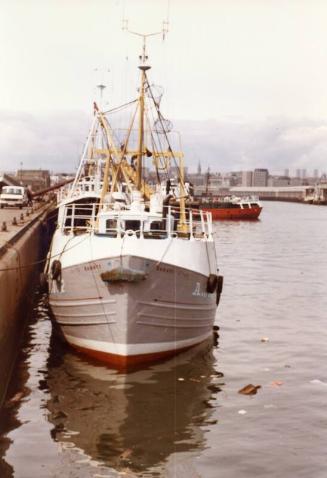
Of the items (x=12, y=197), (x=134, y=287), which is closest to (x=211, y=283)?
(x=134, y=287)

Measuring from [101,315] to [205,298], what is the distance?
3.47 meters

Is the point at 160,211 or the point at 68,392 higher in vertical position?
the point at 160,211

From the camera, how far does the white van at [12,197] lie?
47562 millimetres

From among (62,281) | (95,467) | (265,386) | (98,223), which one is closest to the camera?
(95,467)

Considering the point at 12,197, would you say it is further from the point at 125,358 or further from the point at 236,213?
the point at 236,213

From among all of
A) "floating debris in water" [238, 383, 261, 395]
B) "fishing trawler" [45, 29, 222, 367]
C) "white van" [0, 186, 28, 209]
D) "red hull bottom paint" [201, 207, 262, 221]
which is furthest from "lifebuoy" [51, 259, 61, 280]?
"red hull bottom paint" [201, 207, 262, 221]

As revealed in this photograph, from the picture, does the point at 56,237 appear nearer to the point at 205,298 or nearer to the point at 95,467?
the point at 205,298

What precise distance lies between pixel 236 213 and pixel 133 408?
8811cm

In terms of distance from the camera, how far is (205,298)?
18.8 meters

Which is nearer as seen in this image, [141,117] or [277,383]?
[277,383]

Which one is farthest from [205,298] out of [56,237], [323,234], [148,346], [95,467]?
[323,234]

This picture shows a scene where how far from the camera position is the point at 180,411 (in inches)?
571

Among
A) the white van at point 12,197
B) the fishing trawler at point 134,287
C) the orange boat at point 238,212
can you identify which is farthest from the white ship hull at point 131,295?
the orange boat at point 238,212

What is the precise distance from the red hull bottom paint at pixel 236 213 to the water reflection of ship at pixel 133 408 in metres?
83.3
